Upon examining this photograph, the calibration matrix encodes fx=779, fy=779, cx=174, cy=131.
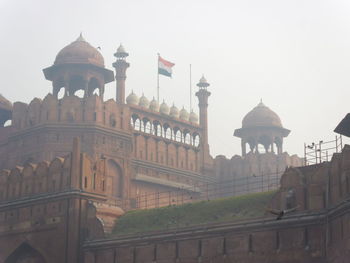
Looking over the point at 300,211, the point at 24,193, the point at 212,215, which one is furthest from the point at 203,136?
the point at 300,211

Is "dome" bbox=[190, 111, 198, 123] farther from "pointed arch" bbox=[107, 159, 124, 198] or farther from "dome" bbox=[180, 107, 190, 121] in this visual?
"pointed arch" bbox=[107, 159, 124, 198]

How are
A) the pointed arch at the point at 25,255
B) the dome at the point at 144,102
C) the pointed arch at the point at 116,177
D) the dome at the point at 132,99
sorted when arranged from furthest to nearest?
the dome at the point at 132,99
the dome at the point at 144,102
the pointed arch at the point at 116,177
the pointed arch at the point at 25,255

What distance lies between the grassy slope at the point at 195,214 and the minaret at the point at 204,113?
19222mm

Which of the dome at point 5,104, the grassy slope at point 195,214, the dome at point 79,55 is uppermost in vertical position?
the dome at point 79,55

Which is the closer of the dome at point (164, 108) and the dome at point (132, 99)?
the dome at point (132, 99)

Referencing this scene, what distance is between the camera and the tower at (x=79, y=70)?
4447 centimetres

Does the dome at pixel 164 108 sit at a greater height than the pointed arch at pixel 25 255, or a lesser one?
greater

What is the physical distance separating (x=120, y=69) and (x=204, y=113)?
702cm

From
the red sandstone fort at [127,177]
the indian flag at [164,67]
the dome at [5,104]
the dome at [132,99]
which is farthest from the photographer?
the indian flag at [164,67]

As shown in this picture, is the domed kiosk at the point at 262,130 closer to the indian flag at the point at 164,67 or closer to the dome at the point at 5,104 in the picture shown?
the indian flag at the point at 164,67

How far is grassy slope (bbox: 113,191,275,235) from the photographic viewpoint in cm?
2764

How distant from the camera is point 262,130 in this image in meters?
54.6

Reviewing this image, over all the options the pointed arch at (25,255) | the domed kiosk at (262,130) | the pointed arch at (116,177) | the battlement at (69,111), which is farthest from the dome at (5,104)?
the domed kiosk at (262,130)

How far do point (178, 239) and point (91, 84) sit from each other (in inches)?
758
